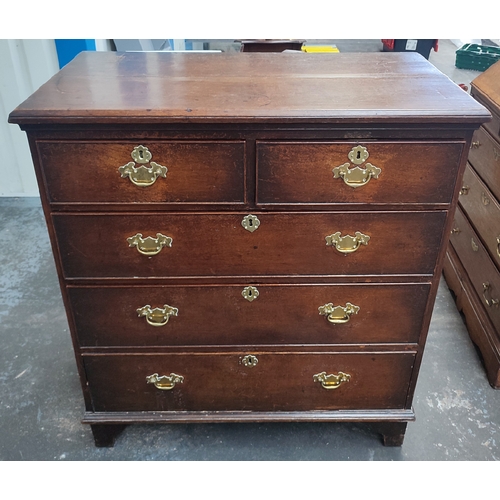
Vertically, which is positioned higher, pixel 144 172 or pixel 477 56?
pixel 144 172

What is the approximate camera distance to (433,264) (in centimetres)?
145

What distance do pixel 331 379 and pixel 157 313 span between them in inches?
24.3

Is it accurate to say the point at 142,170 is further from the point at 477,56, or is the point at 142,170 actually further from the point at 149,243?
the point at 477,56

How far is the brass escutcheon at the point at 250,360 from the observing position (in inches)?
63.5

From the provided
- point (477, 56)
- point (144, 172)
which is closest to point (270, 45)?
point (144, 172)

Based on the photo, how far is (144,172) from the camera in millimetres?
1291

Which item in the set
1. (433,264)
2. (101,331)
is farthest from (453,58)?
(101,331)

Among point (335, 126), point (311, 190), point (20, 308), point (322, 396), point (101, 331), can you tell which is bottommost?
point (20, 308)

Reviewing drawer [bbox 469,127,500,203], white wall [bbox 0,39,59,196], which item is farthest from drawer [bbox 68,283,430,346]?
white wall [bbox 0,39,59,196]

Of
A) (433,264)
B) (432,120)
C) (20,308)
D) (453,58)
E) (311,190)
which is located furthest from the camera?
(453,58)

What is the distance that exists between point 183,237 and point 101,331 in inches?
17.0

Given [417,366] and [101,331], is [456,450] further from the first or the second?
[101,331]

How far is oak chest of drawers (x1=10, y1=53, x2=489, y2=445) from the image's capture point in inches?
49.5

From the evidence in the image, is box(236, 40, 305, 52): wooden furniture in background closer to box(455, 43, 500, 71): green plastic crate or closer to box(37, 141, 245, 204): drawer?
box(37, 141, 245, 204): drawer
